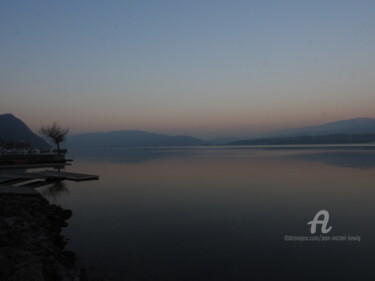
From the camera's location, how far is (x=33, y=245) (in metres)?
10.4

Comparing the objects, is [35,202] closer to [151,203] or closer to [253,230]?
[151,203]

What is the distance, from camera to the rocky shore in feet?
24.4

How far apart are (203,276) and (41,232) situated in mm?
7381

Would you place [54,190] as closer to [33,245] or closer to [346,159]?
[33,245]

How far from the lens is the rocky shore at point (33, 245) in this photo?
744 cm

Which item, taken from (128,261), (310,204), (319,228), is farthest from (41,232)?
(310,204)

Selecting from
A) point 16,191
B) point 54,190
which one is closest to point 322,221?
point 16,191

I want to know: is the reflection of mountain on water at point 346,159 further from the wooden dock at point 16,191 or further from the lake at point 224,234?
the wooden dock at point 16,191

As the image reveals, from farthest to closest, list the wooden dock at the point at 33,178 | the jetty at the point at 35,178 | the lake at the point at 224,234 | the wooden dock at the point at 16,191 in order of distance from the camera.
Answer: the jetty at the point at 35,178
the wooden dock at the point at 33,178
the wooden dock at the point at 16,191
the lake at the point at 224,234

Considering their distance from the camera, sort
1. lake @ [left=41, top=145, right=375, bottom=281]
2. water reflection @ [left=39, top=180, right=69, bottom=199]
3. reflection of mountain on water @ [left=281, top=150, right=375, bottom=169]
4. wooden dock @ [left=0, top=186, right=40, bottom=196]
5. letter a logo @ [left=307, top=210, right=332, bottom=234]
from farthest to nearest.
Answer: reflection of mountain on water @ [left=281, top=150, right=375, bottom=169] < water reflection @ [left=39, top=180, right=69, bottom=199] < wooden dock @ [left=0, top=186, right=40, bottom=196] < letter a logo @ [left=307, top=210, right=332, bottom=234] < lake @ [left=41, top=145, right=375, bottom=281]

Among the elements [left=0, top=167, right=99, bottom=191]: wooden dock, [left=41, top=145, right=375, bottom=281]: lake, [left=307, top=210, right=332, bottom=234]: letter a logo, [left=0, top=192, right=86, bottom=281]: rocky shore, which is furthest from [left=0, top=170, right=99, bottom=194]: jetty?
[left=307, top=210, right=332, bottom=234]: letter a logo

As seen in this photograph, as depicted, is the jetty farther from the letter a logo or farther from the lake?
the letter a logo

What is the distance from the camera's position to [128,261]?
10797 mm

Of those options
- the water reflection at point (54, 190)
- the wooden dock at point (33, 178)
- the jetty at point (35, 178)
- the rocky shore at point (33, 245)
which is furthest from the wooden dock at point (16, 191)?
the jetty at point (35, 178)
